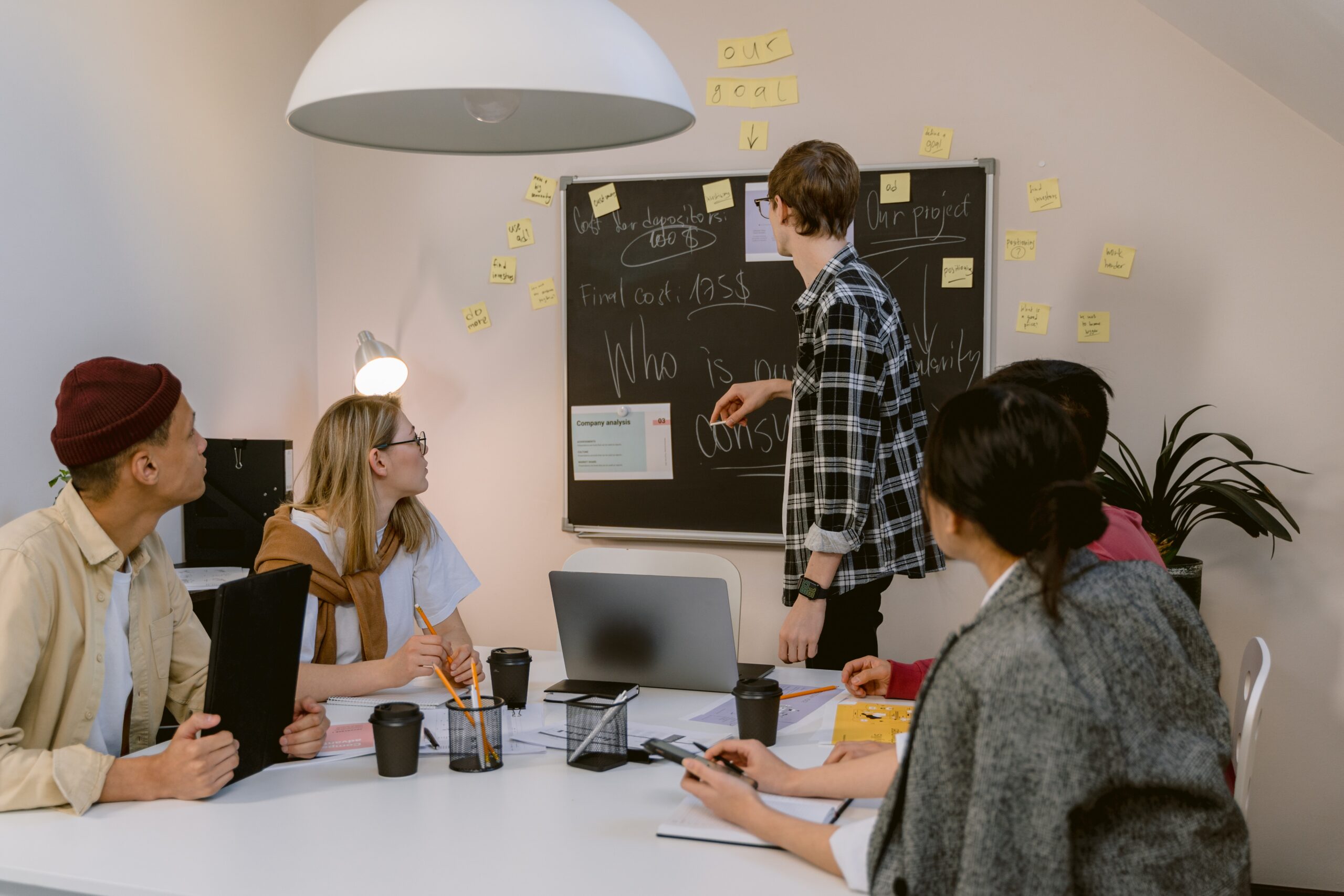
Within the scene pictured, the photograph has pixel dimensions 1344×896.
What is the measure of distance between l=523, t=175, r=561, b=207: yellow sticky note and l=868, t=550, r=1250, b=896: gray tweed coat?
2.63 meters

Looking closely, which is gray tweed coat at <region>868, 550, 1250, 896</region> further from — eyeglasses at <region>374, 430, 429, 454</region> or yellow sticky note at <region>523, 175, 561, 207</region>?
yellow sticky note at <region>523, 175, 561, 207</region>

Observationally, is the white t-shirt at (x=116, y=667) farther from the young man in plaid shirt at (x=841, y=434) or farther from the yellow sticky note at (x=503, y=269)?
the yellow sticky note at (x=503, y=269)

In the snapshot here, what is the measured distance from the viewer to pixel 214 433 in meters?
3.09

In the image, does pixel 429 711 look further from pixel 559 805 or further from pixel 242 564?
pixel 242 564

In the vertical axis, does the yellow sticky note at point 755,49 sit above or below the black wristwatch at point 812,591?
above

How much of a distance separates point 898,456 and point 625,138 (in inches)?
33.8

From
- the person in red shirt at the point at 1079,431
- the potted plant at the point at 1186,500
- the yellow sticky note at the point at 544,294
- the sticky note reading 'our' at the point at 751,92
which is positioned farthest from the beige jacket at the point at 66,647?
the sticky note reading 'our' at the point at 751,92

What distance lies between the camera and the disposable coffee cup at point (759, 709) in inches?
58.4

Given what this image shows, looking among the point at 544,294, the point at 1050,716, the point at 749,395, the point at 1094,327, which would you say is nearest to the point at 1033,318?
the point at 1094,327

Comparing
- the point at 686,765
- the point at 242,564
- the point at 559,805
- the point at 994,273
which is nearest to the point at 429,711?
the point at 559,805

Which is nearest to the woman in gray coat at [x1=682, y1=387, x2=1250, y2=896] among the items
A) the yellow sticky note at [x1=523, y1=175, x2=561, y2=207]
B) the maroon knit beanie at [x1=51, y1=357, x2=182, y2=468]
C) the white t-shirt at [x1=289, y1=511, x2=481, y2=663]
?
the maroon knit beanie at [x1=51, y1=357, x2=182, y2=468]

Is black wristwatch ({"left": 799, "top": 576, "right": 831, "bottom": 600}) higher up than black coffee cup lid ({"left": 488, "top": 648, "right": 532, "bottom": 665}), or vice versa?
black wristwatch ({"left": 799, "top": 576, "right": 831, "bottom": 600})

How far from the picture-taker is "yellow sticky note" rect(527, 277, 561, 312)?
132 inches

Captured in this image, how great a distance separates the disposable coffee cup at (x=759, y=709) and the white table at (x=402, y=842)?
3.2 inches
